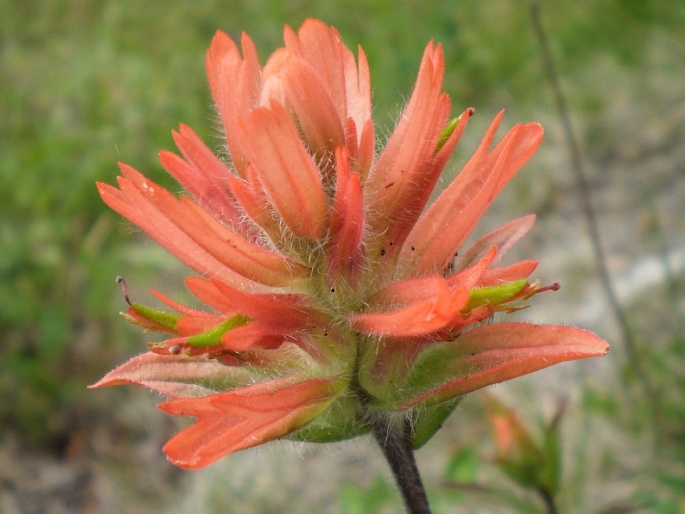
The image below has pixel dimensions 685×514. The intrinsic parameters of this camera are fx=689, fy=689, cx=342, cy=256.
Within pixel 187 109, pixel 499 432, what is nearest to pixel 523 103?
pixel 187 109

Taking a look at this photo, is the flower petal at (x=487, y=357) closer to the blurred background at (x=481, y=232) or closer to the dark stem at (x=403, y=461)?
the dark stem at (x=403, y=461)

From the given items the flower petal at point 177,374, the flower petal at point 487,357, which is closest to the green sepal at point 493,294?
the flower petal at point 487,357

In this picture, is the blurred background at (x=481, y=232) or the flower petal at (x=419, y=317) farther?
the blurred background at (x=481, y=232)

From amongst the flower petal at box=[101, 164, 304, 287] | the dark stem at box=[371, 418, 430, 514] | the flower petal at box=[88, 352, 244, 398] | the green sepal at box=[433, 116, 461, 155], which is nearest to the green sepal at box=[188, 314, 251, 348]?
the flower petal at box=[101, 164, 304, 287]

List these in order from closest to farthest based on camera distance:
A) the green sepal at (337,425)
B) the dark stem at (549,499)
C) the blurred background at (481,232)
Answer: the green sepal at (337,425)
the dark stem at (549,499)
the blurred background at (481,232)

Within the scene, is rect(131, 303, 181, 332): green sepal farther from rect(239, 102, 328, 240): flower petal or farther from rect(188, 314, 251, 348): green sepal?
rect(239, 102, 328, 240): flower petal

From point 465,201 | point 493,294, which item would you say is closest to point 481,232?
point 465,201

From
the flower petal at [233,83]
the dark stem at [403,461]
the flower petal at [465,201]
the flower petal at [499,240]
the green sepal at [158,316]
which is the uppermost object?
the flower petal at [233,83]

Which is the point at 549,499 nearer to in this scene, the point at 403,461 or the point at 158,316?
the point at 403,461
